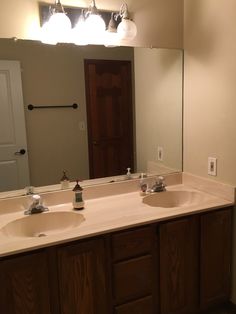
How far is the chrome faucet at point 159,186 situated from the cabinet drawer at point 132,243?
506 mm

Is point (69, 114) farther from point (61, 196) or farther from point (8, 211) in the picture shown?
point (8, 211)

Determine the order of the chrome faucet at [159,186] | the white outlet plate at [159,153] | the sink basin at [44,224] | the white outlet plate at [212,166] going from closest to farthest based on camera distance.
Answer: the sink basin at [44,224] → the white outlet plate at [212,166] → the chrome faucet at [159,186] → the white outlet plate at [159,153]

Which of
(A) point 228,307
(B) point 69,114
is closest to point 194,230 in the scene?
(A) point 228,307

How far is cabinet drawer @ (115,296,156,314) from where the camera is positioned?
1623mm

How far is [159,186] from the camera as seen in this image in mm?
2133

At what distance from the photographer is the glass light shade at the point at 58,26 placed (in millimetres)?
1688

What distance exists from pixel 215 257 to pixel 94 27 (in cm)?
162

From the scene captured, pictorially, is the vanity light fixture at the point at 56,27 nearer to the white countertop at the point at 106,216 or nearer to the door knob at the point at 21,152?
the door knob at the point at 21,152

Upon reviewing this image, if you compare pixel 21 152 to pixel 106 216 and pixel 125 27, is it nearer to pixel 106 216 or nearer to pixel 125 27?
pixel 106 216

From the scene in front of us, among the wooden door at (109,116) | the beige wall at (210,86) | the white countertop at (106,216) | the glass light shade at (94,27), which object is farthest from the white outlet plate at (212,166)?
the glass light shade at (94,27)

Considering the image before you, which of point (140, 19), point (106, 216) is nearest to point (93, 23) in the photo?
point (140, 19)

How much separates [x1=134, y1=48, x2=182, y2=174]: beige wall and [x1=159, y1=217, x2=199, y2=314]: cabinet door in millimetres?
631

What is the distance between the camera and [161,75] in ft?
7.53

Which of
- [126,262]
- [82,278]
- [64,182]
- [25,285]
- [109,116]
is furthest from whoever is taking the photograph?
[109,116]
